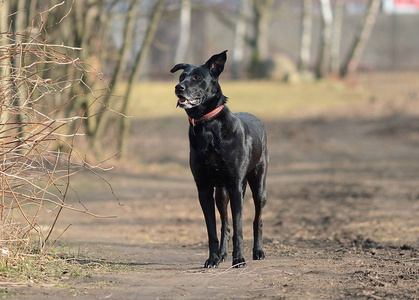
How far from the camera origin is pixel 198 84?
645cm

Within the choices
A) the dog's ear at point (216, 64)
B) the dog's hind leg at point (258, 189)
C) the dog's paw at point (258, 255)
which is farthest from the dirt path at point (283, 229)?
the dog's ear at point (216, 64)

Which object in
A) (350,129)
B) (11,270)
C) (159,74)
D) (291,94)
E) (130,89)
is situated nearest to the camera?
(11,270)

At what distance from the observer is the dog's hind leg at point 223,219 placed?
6.84 m

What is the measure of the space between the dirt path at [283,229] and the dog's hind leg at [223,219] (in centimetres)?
13

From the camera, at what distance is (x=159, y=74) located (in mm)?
50469

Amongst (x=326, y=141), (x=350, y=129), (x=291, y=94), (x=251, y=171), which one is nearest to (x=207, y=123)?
(x=251, y=171)

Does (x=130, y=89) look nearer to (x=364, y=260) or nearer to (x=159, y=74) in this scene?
(x=364, y=260)

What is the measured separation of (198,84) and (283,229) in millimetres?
3991

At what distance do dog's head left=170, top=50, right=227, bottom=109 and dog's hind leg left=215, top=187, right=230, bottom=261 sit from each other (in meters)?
1.03

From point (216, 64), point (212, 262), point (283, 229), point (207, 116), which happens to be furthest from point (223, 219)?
point (283, 229)

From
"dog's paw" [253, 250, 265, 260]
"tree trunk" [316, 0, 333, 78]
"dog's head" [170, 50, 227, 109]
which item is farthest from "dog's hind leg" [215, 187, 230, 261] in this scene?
"tree trunk" [316, 0, 333, 78]

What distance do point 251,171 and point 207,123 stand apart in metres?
0.94

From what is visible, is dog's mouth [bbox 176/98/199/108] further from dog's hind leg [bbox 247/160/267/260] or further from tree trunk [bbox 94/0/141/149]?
tree trunk [bbox 94/0/141/149]

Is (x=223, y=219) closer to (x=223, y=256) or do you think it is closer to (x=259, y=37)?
(x=223, y=256)
